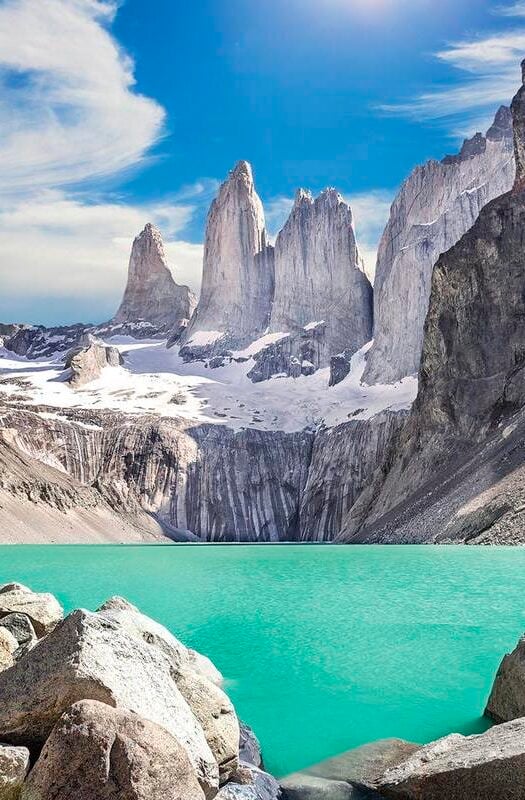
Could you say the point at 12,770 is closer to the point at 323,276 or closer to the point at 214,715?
the point at 214,715

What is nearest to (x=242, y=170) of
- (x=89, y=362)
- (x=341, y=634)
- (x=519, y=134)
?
(x=89, y=362)

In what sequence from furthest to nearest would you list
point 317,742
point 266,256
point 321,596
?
point 266,256 < point 321,596 < point 317,742

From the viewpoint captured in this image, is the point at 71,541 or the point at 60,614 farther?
the point at 71,541

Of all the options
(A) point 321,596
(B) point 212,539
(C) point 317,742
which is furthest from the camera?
(B) point 212,539

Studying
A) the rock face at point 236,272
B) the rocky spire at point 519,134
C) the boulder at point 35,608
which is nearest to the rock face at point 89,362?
the rock face at point 236,272

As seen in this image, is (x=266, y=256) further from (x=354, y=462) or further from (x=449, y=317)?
(x=449, y=317)

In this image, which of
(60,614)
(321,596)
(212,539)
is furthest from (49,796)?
(212,539)

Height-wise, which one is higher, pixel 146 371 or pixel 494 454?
pixel 146 371
